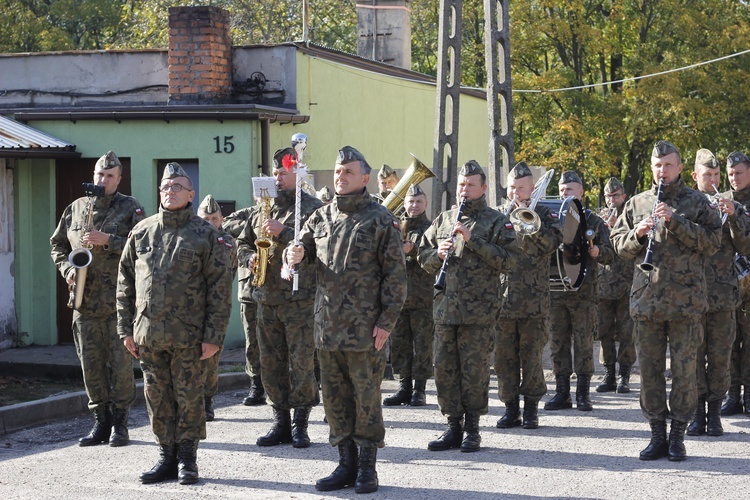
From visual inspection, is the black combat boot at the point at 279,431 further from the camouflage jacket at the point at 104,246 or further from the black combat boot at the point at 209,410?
the camouflage jacket at the point at 104,246

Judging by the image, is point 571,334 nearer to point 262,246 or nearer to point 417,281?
point 417,281

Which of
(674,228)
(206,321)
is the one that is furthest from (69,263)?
(674,228)

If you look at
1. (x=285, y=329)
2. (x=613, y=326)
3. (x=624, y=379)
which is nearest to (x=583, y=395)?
(x=624, y=379)

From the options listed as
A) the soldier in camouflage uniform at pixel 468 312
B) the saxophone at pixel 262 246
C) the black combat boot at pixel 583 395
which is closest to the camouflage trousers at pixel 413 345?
the black combat boot at pixel 583 395

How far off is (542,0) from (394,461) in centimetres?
2533

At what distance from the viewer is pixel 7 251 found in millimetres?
16281

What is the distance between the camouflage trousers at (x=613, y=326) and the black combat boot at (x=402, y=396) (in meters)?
2.30

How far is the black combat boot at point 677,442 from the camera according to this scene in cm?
861

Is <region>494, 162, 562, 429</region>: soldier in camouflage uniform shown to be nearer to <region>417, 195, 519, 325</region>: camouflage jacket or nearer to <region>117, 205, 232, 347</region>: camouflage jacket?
<region>417, 195, 519, 325</region>: camouflage jacket

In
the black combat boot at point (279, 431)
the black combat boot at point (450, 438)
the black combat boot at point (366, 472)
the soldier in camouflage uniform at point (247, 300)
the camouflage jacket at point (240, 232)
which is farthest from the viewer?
the soldier in camouflage uniform at point (247, 300)

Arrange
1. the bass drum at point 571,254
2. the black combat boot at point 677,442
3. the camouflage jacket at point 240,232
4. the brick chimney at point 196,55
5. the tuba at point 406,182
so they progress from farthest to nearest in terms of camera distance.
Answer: the brick chimney at point 196,55 → the tuba at point 406,182 → the bass drum at point 571,254 → the camouflage jacket at point 240,232 → the black combat boot at point 677,442

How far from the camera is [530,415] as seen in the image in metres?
10.1

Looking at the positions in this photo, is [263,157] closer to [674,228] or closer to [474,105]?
[674,228]

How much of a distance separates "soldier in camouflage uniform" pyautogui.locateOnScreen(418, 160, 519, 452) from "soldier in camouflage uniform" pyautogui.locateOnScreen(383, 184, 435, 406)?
2.28 metres
